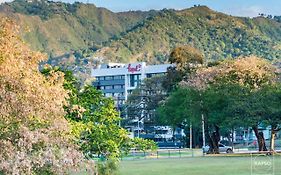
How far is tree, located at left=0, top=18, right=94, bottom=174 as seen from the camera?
56.5 ft

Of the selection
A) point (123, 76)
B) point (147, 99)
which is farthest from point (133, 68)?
point (147, 99)

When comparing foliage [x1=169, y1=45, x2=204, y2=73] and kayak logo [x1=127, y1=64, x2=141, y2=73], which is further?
kayak logo [x1=127, y1=64, x2=141, y2=73]

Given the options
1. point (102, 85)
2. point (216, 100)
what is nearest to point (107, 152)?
point (216, 100)

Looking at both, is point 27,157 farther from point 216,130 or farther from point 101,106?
point 216,130

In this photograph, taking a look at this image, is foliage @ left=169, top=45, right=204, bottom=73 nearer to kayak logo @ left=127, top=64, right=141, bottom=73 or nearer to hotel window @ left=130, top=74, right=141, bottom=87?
kayak logo @ left=127, top=64, right=141, bottom=73

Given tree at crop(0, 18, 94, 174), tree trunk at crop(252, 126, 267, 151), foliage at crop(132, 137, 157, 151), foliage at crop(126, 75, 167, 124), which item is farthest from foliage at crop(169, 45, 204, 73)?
tree at crop(0, 18, 94, 174)

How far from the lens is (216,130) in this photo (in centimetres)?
6612

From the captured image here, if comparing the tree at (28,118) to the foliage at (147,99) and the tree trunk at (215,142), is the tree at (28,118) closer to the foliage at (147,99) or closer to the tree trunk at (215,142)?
the tree trunk at (215,142)

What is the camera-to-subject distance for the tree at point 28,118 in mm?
17219

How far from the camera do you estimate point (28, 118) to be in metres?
18.1

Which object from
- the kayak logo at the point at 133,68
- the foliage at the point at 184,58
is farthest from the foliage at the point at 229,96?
the kayak logo at the point at 133,68

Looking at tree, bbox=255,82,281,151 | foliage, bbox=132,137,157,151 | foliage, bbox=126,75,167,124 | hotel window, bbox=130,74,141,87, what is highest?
hotel window, bbox=130,74,141,87

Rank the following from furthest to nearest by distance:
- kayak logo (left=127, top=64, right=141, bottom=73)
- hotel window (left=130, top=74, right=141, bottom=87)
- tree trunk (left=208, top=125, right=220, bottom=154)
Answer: hotel window (left=130, top=74, right=141, bottom=87) → kayak logo (left=127, top=64, right=141, bottom=73) → tree trunk (left=208, top=125, right=220, bottom=154)

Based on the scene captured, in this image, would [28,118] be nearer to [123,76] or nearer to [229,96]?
[229,96]
